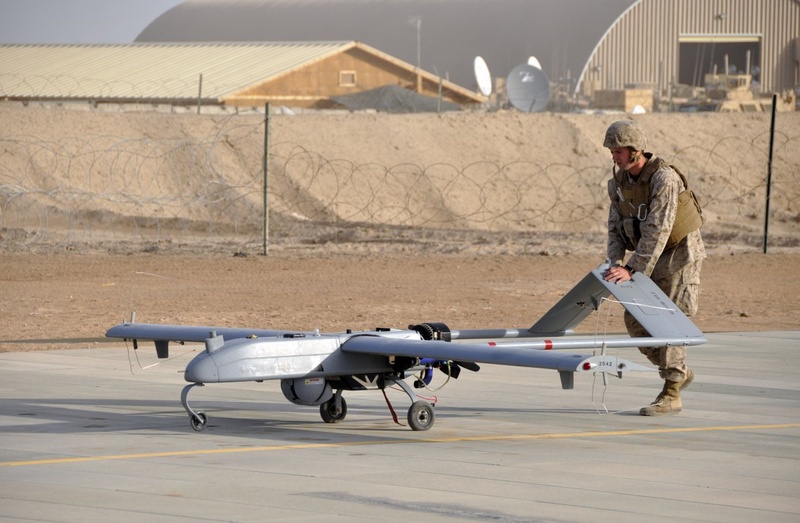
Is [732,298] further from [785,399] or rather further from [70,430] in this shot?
[70,430]

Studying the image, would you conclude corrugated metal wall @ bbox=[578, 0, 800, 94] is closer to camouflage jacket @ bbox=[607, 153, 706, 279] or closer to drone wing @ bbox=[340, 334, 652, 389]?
camouflage jacket @ bbox=[607, 153, 706, 279]

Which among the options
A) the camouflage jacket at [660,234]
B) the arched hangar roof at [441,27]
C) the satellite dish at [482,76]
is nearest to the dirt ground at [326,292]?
the camouflage jacket at [660,234]

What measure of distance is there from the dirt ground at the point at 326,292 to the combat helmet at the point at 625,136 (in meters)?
4.01

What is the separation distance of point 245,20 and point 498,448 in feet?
235

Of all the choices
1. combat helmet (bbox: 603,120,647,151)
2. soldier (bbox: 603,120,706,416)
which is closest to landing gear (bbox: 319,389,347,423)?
soldier (bbox: 603,120,706,416)

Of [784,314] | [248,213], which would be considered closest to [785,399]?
[784,314]

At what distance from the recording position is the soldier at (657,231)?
33.1 feet

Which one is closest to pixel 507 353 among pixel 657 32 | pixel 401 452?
pixel 401 452

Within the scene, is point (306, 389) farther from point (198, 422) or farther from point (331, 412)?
point (198, 422)

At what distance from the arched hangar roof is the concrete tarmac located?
181ft

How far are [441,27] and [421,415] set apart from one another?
208 ft

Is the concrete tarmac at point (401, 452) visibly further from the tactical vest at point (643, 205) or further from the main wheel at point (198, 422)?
the tactical vest at point (643, 205)

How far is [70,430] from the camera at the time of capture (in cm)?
951

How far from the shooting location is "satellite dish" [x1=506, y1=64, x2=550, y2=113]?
5256 cm
